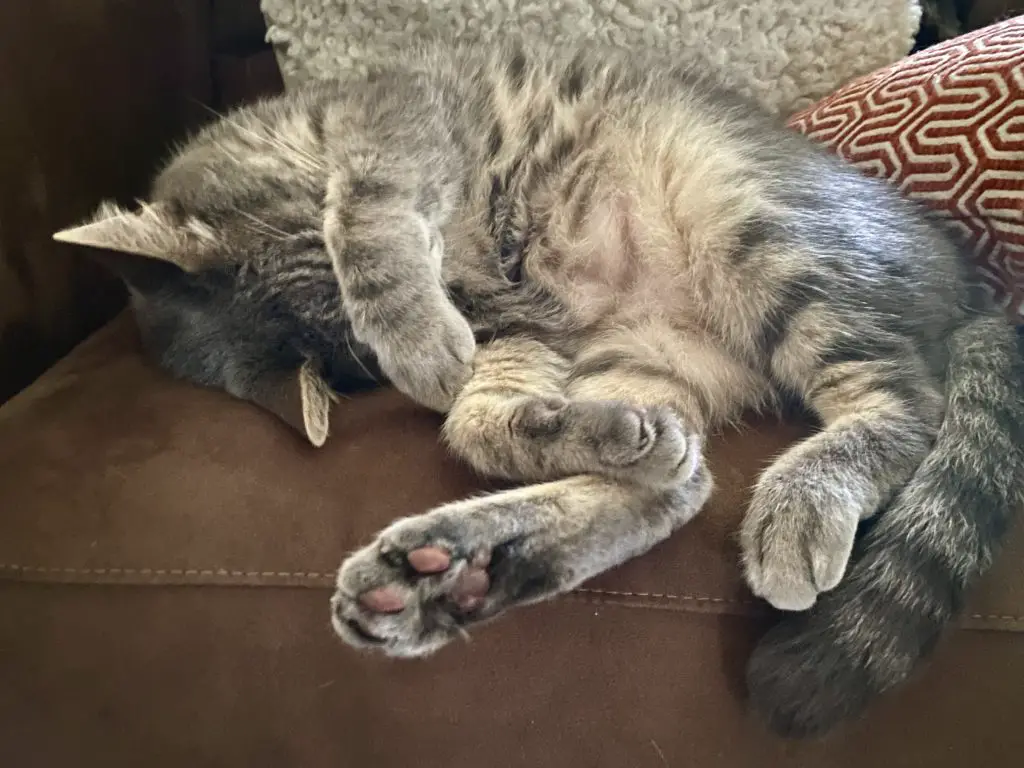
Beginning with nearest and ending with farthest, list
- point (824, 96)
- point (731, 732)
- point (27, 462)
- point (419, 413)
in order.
Result: point (731, 732)
point (27, 462)
point (419, 413)
point (824, 96)

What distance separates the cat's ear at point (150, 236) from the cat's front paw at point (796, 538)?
0.81 m

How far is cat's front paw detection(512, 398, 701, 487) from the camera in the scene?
94cm

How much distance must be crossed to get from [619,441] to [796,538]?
217 mm

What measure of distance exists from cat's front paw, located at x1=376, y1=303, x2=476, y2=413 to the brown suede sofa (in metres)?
0.17

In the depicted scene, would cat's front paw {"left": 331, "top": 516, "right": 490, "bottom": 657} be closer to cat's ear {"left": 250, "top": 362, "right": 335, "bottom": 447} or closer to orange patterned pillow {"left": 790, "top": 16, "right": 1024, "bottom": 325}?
cat's ear {"left": 250, "top": 362, "right": 335, "bottom": 447}

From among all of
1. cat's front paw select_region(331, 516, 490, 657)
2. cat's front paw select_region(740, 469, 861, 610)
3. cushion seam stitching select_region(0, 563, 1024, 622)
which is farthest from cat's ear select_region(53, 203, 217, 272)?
cat's front paw select_region(740, 469, 861, 610)

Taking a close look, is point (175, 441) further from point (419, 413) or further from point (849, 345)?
point (849, 345)

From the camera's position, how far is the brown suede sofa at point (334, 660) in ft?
2.86

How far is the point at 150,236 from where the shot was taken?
3.63ft

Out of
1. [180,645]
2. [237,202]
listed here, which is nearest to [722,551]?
[180,645]

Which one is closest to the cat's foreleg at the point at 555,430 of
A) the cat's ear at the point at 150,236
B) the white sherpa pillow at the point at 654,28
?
the cat's ear at the point at 150,236

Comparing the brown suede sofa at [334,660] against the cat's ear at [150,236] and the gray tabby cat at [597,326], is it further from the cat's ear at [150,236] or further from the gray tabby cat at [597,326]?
the cat's ear at [150,236]

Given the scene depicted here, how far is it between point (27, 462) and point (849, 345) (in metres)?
1.02

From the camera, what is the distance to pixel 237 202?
1.18 m
